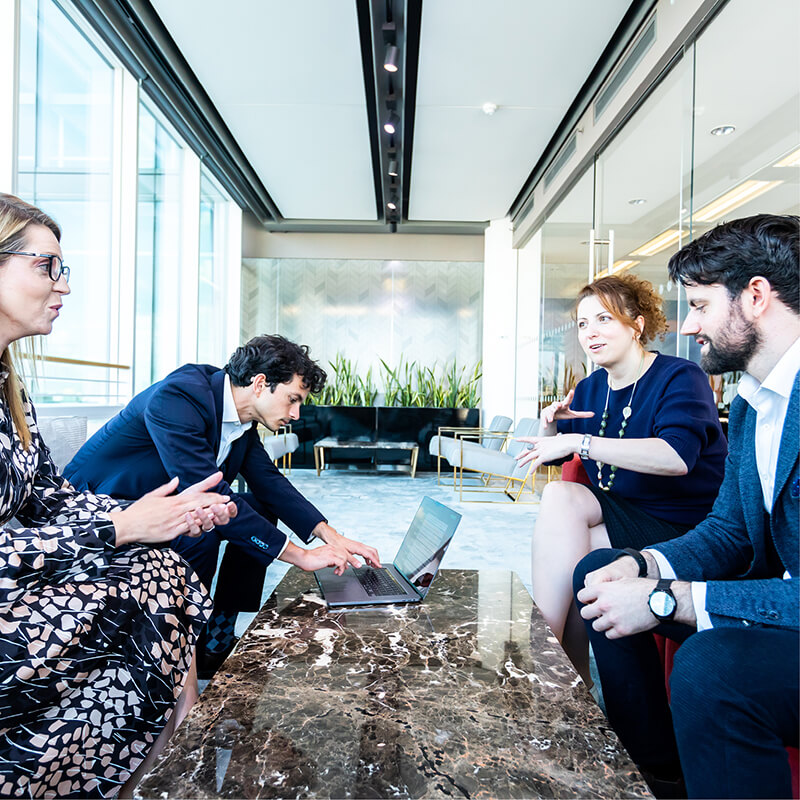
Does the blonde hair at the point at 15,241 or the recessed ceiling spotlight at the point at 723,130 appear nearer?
the blonde hair at the point at 15,241

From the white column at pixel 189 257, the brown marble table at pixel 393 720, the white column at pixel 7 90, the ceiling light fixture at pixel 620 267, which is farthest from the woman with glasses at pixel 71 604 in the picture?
the white column at pixel 189 257

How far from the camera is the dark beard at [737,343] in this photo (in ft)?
3.79

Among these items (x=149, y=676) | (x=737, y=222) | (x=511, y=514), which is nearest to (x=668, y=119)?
(x=737, y=222)

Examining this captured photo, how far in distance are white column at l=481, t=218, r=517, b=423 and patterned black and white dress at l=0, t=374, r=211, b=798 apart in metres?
6.82

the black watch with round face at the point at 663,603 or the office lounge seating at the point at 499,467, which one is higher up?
the black watch with round face at the point at 663,603

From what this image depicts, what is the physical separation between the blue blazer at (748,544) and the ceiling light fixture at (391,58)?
142 inches

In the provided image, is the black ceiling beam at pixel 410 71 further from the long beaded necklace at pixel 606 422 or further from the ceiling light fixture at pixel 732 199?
the long beaded necklace at pixel 606 422

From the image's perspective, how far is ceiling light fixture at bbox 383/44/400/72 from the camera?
3.98 m

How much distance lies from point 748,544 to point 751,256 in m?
0.60

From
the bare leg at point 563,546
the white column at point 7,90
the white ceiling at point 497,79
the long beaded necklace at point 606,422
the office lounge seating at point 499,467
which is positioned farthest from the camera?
the office lounge seating at point 499,467

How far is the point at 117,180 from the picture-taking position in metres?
4.44

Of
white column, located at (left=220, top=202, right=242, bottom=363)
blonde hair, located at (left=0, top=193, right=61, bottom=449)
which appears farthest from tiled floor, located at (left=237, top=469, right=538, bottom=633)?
white column, located at (left=220, top=202, right=242, bottom=363)

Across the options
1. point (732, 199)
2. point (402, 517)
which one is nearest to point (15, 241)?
point (732, 199)

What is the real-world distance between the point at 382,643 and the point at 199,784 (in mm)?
501
